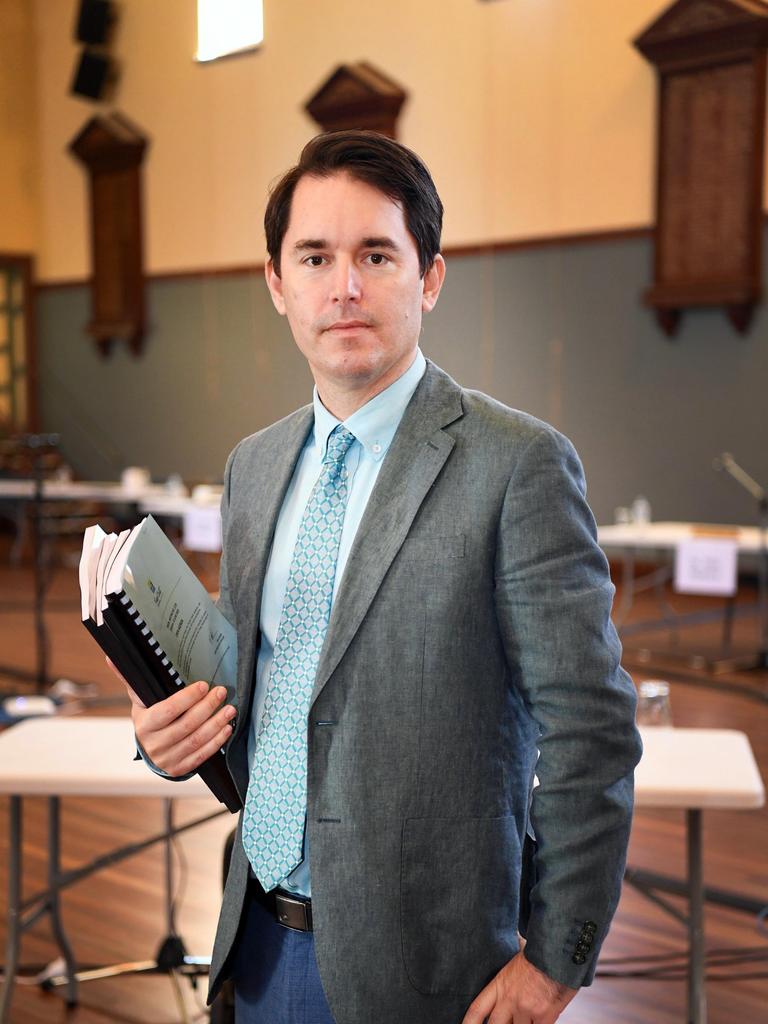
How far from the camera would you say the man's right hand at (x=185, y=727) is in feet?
3.93

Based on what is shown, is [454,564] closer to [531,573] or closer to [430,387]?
[531,573]

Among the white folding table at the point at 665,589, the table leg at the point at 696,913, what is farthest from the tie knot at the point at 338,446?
the white folding table at the point at 665,589

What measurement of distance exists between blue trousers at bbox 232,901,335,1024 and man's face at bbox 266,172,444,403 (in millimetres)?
639

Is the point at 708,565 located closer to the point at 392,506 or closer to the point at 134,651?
the point at 392,506

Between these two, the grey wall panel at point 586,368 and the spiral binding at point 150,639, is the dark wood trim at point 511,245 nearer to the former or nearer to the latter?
the grey wall panel at point 586,368

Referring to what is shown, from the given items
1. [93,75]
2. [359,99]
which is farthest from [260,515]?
[93,75]

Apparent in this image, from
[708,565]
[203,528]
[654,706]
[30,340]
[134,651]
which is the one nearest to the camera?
[134,651]

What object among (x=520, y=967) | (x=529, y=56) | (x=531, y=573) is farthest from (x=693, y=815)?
(x=529, y=56)

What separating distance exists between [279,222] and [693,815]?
1540mm

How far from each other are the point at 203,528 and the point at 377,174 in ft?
19.3

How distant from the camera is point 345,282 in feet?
4.00

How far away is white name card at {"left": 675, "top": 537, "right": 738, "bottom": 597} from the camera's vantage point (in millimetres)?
5980

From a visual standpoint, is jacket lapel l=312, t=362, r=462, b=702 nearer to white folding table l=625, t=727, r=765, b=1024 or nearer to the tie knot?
the tie knot

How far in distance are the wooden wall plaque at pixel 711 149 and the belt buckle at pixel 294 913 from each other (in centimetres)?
762
